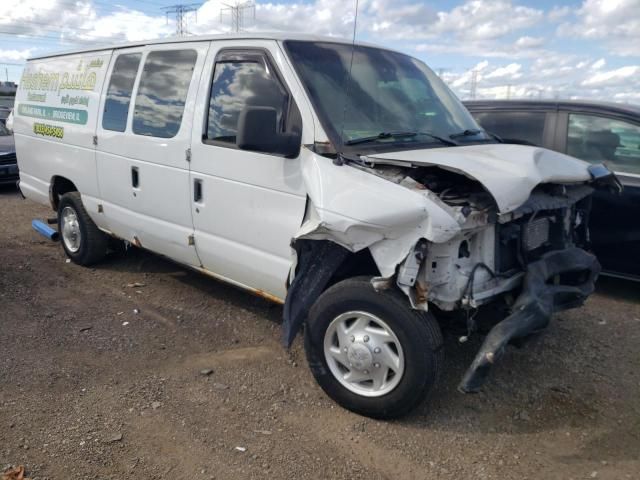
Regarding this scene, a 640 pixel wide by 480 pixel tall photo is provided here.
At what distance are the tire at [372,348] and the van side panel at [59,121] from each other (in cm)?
319

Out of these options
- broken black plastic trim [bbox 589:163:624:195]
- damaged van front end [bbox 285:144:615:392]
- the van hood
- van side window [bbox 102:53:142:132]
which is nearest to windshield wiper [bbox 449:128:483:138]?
the van hood

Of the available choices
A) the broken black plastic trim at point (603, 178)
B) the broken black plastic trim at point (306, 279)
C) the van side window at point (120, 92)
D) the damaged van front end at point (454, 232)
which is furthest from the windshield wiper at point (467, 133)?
the van side window at point (120, 92)

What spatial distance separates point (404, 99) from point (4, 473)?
11.0ft

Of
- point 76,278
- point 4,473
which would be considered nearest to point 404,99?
point 4,473

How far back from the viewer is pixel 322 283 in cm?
359

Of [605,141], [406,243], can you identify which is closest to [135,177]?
[406,243]

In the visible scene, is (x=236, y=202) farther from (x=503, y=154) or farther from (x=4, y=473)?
(x=4, y=473)

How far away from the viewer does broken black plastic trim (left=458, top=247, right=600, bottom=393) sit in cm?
298

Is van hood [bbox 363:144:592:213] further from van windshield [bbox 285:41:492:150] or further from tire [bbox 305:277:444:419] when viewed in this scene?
tire [bbox 305:277:444:419]

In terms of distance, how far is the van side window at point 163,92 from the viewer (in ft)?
14.5

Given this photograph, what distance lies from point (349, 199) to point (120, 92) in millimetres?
2958

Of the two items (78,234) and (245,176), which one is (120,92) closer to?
(78,234)

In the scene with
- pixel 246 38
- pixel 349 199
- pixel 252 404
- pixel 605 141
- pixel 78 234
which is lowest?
pixel 252 404

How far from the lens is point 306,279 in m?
3.63
